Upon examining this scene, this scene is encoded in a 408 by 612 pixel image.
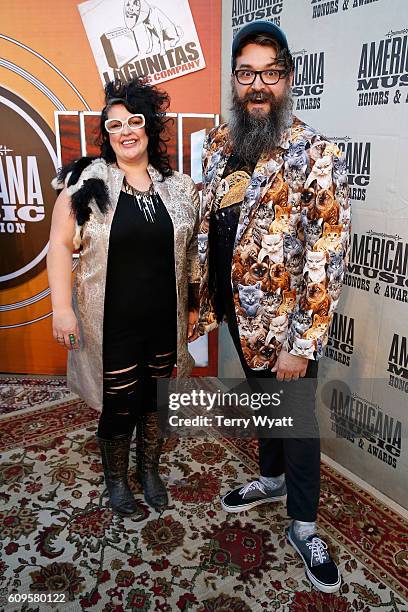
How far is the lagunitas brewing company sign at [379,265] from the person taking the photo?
2.04m

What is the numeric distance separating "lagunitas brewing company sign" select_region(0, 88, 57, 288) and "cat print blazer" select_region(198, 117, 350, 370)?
174cm

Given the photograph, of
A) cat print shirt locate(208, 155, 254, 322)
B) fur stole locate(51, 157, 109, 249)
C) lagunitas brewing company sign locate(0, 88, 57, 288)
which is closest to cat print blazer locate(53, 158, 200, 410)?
fur stole locate(51, 157, 109, 249)

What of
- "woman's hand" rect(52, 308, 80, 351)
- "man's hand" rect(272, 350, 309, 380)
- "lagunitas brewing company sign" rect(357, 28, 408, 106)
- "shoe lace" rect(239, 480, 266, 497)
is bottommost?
"shoe lace" rect(239, 480, 266, 497)

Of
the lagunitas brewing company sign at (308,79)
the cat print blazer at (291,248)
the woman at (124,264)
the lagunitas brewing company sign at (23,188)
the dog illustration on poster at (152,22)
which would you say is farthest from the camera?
the lagunitas brewing company sign at (23,188)

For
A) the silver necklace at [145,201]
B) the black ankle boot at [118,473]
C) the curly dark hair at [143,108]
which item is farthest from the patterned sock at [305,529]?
the curly dark hair at [143,108]

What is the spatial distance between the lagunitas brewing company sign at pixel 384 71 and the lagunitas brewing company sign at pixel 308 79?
24 cm

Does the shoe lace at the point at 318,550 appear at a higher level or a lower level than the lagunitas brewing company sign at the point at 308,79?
lower

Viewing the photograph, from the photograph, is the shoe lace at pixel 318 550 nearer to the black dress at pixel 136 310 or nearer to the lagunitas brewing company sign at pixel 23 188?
the black dress at pixel 136 310

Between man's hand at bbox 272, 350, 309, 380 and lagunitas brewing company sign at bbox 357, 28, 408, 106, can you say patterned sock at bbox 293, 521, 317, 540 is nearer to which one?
man's hand at bbox 272, 350, 309, 380

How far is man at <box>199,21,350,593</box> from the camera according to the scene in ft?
5.09

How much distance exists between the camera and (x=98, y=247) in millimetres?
1738

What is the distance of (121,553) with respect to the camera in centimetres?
190

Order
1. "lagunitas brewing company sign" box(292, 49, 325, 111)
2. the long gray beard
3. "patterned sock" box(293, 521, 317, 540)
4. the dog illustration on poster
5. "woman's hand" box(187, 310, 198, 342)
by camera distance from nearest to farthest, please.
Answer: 1. the long gray beard
2. "patterned sock" box(293, 521, 317, 540)
3. "woman's hand" box(187, 310, 198, 342)
4. "lagunitas brewing company sign" box(292, 49, 325, 111)
5. the dog illustration on poster

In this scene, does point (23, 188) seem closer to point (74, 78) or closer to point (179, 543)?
point (74, 78)
